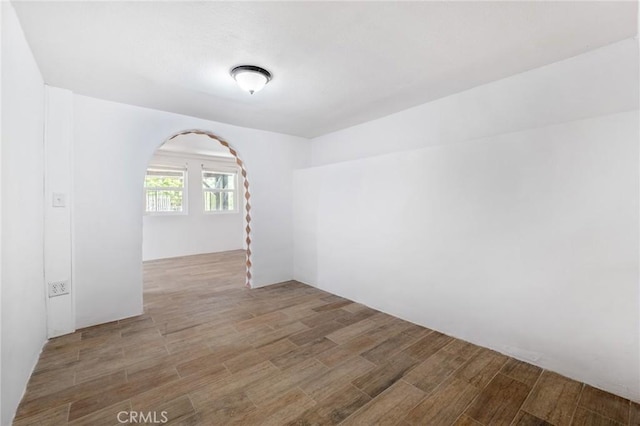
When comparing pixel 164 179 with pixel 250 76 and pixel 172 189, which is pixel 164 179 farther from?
pixel 250 76

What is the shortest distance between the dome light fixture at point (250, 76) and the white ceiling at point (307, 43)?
6cm

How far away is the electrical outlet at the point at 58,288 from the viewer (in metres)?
2.54

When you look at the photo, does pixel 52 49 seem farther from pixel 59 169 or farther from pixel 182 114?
pixel 182 114

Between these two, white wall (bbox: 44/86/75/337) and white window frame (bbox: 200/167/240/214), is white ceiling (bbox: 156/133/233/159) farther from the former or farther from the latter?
white wall (bbox: 44/86/75/337)

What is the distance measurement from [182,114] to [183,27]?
6.05 ft

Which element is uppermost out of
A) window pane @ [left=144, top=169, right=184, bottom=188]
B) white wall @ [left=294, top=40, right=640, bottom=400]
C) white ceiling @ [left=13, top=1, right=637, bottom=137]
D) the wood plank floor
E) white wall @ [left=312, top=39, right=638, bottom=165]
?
white ceiling @ [left=13, top=1, right=637, bottom=137]

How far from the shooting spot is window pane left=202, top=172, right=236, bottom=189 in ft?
22.8

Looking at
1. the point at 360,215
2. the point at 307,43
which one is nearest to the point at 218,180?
the point at 360,215

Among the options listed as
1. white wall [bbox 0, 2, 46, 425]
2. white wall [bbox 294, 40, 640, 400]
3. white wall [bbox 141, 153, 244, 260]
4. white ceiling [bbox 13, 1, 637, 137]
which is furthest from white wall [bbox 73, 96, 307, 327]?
white wall [bbox 141, 153, 244, 260]

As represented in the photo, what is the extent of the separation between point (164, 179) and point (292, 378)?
593cm

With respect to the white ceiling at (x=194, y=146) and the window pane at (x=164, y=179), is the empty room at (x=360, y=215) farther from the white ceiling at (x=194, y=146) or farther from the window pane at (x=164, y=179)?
the window pane at (x=164, y=179)

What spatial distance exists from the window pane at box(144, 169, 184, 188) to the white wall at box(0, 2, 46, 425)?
13.3 feet

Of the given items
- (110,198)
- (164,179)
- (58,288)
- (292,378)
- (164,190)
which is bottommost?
(292,378)

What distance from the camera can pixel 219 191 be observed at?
7.19 meters
